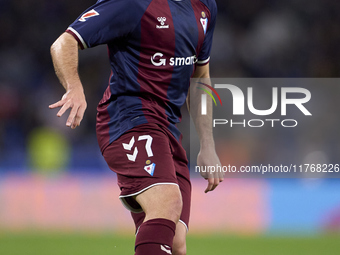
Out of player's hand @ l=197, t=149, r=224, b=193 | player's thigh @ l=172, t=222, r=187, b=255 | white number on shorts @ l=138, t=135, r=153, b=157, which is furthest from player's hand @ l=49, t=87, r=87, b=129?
player's hand @ l=197, t=149, r=224, b=193

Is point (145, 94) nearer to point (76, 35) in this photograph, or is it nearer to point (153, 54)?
point (153, 54)

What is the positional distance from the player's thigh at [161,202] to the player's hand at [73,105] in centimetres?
42

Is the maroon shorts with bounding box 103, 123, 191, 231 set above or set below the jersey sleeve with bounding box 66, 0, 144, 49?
below

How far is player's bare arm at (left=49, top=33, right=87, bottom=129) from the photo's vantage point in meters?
2.20

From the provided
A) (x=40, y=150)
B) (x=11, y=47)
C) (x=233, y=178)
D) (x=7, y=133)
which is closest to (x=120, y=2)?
(x=233, y=178)

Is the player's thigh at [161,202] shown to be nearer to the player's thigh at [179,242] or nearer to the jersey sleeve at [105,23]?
the player's thigh at [179,242]

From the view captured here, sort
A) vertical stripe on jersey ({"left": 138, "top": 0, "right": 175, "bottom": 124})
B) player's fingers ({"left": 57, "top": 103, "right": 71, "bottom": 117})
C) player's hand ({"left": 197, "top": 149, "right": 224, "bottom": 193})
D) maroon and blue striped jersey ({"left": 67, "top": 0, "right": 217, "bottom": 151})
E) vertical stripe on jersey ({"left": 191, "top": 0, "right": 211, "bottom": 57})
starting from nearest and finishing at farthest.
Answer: player's fingers ({"left": 57, "top": 103, "right": 71, "bottom": 117}), maroon and blue striped jersey ({"left": 67, "top": 0, "right": 217, "bottom": 151}), vertical stripe on jersey ({"left": 138, "top": 0, "right": 175, "bottom": 124}), vertical stripe on jersey ({"left": 191, "top": 0, "right": 211, "bottom": 57}), player's hand ({"left": 197, "top": 149, "right": 224, "bottom": 193})

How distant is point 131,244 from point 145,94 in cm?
244

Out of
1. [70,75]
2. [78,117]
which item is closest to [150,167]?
[78,117]

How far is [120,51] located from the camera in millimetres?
2629

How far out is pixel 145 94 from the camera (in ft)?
8.56

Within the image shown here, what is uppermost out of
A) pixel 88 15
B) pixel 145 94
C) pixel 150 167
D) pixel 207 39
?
pixel 207 39

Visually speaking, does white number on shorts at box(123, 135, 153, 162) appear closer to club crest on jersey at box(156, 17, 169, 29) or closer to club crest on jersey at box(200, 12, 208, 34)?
club crest on jersey at box(156, 17, 169, 29)

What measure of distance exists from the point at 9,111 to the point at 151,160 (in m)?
7.22
